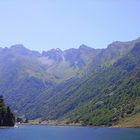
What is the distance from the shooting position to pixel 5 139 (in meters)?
156

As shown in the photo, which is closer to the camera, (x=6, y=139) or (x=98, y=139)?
(x=6, y=139)

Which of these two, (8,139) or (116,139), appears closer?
(8,139)

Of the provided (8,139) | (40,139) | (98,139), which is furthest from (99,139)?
(8,139)

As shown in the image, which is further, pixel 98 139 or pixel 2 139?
pixel 98 139

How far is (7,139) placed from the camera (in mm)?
156000

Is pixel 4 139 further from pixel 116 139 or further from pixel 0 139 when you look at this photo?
pixel 116 139

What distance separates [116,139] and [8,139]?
5250cm

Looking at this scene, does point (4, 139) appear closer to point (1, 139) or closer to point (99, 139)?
point (1, 139)

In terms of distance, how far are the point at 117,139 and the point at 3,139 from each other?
54.9 meters

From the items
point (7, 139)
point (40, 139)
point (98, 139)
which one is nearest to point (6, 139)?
point (7, 139)

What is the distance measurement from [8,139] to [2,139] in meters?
2.36

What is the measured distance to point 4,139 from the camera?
155875mm

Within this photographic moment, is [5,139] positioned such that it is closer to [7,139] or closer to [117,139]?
[7,139]

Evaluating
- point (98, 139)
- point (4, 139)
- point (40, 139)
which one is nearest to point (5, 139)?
point (4, 139)
